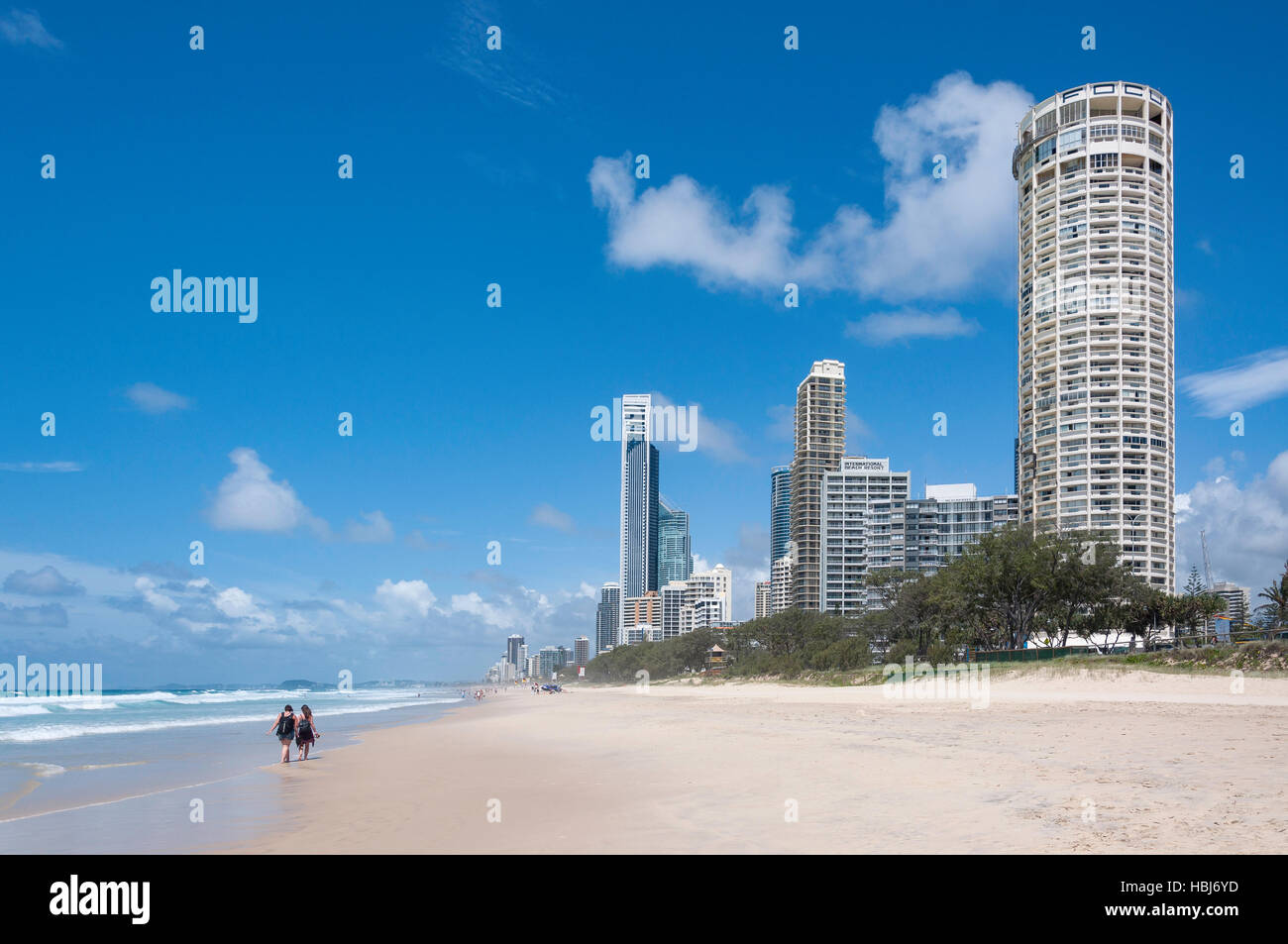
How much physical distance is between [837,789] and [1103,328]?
120 meters

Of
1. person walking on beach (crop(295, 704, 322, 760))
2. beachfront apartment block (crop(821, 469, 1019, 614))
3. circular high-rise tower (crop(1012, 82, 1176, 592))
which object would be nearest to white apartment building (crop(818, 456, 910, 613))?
beachfront apartment block (crop(821, 469, 1019, 614))

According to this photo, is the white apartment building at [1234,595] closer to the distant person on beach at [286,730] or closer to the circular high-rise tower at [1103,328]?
the circular high-rise tower at [1103,328]

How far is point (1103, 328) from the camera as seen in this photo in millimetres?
115125

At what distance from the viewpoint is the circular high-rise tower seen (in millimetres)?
112250

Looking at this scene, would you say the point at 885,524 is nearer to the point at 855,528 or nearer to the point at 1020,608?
the point at 855,528

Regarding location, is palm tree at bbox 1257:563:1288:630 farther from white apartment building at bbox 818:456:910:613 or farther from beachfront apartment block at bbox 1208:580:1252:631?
white apartment building at bbox 818:456:910:613

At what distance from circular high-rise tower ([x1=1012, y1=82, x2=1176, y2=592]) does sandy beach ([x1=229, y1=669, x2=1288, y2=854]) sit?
3725 inches

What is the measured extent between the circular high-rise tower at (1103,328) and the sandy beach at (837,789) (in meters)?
94.6

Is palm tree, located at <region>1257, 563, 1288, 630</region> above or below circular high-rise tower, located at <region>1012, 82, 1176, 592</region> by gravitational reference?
below

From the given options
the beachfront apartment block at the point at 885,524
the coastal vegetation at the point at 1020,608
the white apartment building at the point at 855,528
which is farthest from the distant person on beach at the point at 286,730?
the white apartment building at the point at 855,528
